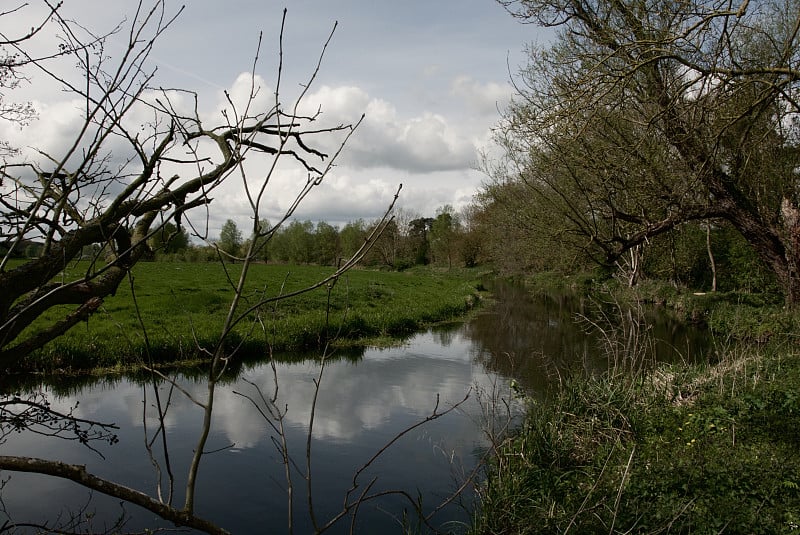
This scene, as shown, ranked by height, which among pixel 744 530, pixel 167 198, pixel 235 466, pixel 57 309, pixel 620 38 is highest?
pixel 620 38

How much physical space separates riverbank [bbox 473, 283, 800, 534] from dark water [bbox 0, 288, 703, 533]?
58 cm

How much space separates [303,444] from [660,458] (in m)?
4.44

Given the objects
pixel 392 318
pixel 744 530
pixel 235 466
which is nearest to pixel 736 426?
pixel 744 530

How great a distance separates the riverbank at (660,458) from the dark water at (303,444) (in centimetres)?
58

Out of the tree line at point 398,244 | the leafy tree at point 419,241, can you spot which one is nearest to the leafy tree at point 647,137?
the tree line at point 398,244

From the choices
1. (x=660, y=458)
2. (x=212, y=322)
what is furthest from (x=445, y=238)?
(x=660, y=458)

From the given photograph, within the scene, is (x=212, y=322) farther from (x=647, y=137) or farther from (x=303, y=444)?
(x=647, y=137)

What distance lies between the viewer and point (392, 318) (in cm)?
1753

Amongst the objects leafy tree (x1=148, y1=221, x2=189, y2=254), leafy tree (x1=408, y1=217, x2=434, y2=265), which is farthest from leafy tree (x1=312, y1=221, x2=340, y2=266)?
leafy tree (x1=148, y1=221, x2=189, y2=254)

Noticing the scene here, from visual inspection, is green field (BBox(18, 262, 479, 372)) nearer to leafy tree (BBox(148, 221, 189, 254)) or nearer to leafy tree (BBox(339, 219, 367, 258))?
leafy tree (BBox(148, 221, 189, 254))

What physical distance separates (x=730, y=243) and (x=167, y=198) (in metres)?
24.6

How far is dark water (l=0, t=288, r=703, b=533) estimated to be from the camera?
5898mm

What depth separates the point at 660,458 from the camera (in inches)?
221

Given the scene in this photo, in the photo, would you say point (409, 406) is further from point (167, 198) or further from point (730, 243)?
point (730, 243)
